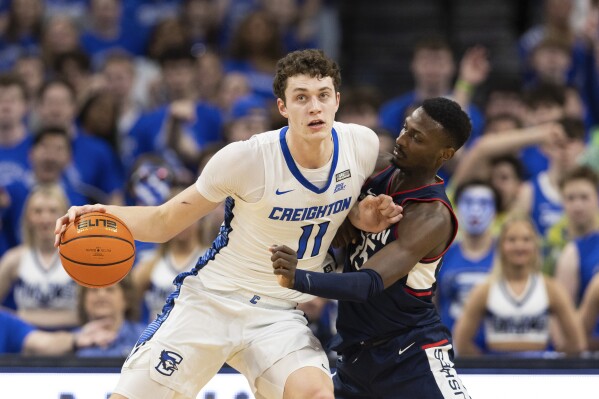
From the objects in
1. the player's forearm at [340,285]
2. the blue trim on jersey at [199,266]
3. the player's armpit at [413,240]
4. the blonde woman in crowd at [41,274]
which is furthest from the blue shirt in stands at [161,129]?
the player's forearm at [340,285]

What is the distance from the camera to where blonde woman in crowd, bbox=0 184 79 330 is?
748cm

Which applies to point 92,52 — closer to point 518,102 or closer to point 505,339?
point 518,102

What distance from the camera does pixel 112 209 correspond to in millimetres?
5051

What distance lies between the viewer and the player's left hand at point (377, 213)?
15.8ft

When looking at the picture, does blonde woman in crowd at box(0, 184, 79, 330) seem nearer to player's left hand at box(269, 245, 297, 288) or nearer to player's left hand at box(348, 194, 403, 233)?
player's left hand at box(348, 194, 403, 233)

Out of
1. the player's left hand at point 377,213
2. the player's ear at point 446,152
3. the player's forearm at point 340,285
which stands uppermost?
the player's ear at point 446,152

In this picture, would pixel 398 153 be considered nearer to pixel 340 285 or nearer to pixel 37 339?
pixel 340 285

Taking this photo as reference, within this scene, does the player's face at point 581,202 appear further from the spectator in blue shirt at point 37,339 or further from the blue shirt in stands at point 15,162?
the blue shirt in stands at point 15,162

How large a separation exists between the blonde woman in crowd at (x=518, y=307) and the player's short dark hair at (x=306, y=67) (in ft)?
8.70

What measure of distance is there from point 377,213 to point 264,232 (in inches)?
20.6

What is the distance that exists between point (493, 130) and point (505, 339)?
2323 millimetres

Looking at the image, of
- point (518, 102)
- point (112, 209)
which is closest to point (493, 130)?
point (518, 102)

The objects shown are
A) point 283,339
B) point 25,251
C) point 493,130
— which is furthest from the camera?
point 493,130

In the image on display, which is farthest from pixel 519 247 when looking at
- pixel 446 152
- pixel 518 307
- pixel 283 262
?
pixel 283 262
